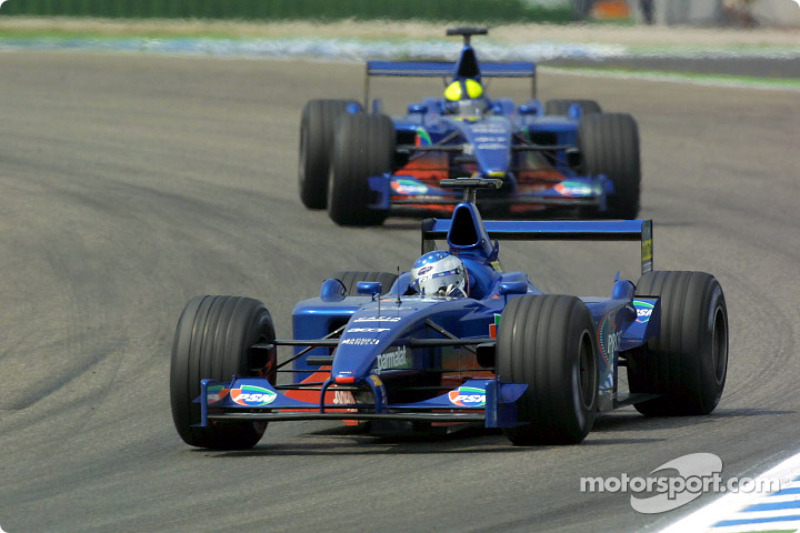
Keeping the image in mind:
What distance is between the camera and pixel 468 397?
28.8 feet

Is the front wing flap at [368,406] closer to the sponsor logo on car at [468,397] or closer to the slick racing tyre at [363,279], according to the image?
the sponsor logo on car at [468,397]

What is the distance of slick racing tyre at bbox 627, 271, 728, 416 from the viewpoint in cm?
1052

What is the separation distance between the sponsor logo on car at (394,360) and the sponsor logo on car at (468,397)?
41cm

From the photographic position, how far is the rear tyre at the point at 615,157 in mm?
18547

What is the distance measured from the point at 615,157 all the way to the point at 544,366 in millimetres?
10118

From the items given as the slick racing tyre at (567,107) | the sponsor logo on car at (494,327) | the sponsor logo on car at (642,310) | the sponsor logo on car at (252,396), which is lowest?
A: the slick racing tyre at (567,107)

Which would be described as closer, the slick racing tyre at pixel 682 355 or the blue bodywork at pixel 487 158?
the slick racing tyre at pixel 682 355

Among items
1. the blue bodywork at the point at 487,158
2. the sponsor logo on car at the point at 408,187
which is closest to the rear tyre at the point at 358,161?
the blue bodywork at the point at 487,158

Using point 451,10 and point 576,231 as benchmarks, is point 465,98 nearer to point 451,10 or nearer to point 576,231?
point 576,231

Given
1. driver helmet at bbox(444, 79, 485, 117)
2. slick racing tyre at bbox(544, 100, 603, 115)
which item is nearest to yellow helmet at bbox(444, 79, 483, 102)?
driver helmet at bbox(444, 79, 485, 117)

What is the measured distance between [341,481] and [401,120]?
37.7 ft

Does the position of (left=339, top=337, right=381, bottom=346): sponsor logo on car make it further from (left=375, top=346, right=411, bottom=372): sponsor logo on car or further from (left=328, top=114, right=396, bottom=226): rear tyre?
(left=328, top=114, right=396, bottom=226): rear tyre

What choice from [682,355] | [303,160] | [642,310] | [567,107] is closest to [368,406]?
[642,310]

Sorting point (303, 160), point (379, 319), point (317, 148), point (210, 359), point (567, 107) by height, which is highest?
point (379, 319)
